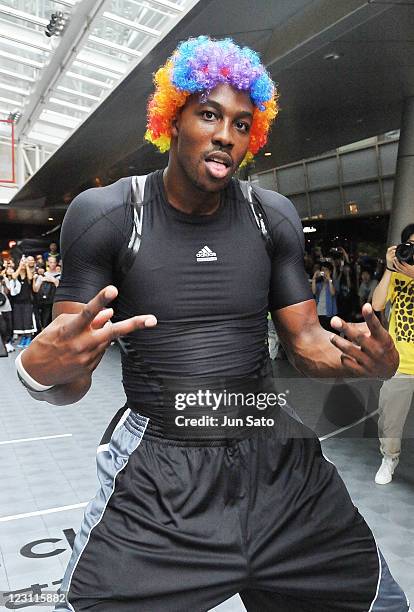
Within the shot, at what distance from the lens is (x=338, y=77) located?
251 inches

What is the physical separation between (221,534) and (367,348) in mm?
524

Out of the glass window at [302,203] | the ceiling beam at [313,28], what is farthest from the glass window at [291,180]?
the ceiling beam at [313,28]

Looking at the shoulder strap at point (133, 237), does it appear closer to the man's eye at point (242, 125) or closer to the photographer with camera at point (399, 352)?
the man's eye at point (242, 125)

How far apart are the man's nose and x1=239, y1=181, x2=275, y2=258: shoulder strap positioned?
185 millimetres

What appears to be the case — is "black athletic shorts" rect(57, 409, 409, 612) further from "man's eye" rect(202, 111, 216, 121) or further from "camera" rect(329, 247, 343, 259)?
"camera" rect(329, 247, 343, 259)

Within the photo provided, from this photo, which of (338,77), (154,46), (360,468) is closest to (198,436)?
(360,468)

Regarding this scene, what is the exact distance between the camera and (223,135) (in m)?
1.47

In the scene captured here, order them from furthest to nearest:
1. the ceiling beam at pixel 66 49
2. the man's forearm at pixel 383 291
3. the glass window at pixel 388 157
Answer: the glass window at pixel 388 157 < the ceiling beam at pixel 66 49 < the man's forearm at pixel 383 291

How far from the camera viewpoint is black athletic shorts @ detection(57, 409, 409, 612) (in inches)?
51.8

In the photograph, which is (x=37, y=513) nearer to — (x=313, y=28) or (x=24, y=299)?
(x=313, y=28)

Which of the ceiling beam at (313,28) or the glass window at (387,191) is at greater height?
the ceiling beam at (313,28)

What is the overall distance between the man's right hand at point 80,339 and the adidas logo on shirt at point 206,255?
36 centimetres

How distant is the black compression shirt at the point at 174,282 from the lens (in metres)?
1.47

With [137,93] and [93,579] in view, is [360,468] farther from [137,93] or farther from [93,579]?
[137,93]
